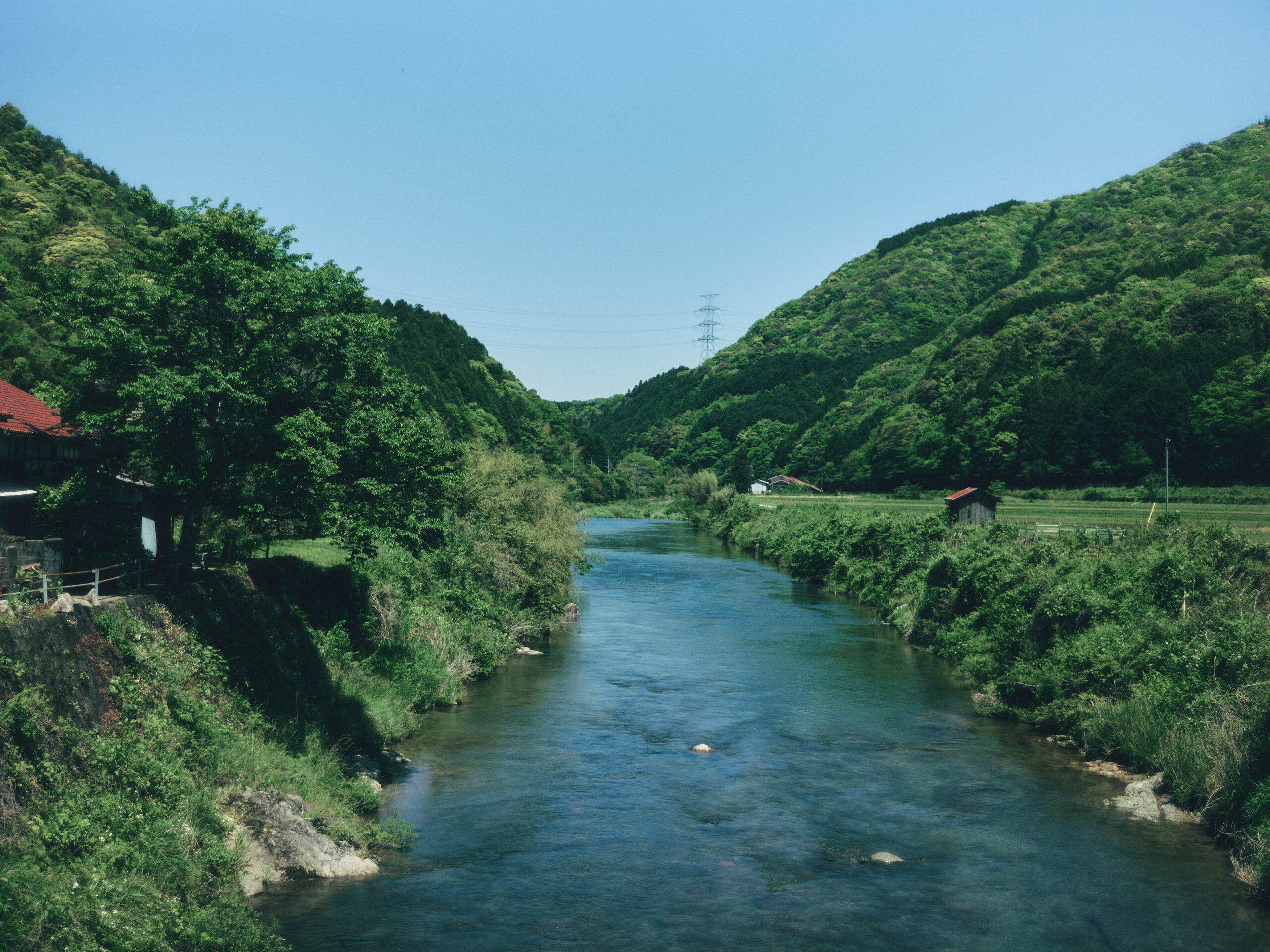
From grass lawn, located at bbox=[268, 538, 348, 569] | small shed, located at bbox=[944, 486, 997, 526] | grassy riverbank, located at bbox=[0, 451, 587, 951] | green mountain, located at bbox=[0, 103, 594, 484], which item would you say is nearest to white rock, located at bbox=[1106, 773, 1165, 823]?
grassy riverbank, located at bbox=[0, 451, 587, 951]

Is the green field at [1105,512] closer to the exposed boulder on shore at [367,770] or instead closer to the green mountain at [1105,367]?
the green mountain at [1105,367]

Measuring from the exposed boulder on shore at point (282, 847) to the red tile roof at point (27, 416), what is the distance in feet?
34.8

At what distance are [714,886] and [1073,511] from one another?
56355 millimetres

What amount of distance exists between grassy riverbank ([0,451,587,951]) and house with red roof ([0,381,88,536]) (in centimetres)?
531

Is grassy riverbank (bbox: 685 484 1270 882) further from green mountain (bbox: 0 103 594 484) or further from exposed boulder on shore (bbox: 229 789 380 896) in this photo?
green mountain (bbox: 0 103 594 484)

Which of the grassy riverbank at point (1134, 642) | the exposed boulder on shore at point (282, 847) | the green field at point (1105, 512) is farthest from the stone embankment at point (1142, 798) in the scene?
the exposed boulder on shore at point (282, 847)

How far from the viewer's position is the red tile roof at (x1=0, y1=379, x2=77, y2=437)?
2269 cm

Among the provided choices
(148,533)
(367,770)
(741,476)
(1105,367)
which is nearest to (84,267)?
(148,533)

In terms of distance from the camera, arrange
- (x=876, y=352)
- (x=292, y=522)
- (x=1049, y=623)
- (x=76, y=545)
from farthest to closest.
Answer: (x=876, y=352)
(x=292, y=522)
(x=1049, y=623)
(x=76, y=545)

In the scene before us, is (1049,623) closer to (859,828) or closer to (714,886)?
(859,828)

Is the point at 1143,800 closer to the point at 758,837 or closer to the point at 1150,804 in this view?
the point at 1150,804

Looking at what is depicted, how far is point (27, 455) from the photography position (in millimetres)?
23953

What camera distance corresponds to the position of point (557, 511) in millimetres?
45938

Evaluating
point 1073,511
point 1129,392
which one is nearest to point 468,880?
point 1073,511
